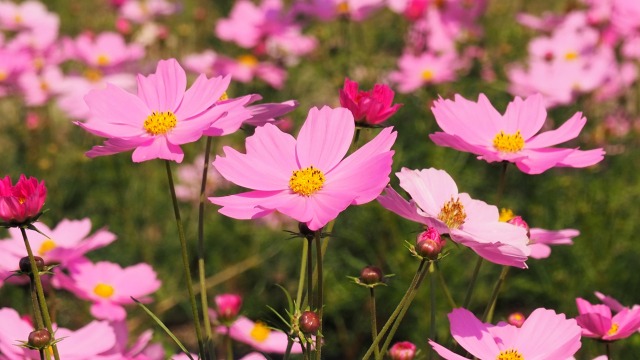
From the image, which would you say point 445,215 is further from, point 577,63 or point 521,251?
point 577,63

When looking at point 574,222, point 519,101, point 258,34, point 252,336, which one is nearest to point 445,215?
point 519,101

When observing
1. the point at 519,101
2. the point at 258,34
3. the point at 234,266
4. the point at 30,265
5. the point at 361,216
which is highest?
the point at 258,34

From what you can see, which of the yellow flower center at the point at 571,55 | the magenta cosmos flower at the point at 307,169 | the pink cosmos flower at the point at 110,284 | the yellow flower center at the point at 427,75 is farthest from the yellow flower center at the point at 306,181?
the yellow flower center at the point at 571,55

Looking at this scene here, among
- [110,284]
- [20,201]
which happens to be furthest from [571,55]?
[20,201]

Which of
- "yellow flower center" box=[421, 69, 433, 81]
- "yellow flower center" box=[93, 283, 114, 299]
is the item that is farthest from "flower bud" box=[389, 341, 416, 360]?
"yellow flower center" box=[421, 69, 433, 81]

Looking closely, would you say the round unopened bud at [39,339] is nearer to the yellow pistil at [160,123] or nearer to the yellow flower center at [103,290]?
the yellow pistil at [160,123]

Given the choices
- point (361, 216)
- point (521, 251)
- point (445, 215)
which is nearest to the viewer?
point (521, 251)

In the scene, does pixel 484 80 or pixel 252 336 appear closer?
pixel 252 336
